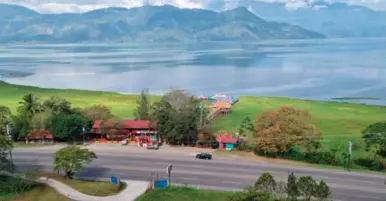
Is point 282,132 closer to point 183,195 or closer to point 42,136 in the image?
point 183,195

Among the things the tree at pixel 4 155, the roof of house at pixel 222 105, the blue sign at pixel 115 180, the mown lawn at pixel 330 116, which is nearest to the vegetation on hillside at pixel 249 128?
the mown lawn at pixel 330 116

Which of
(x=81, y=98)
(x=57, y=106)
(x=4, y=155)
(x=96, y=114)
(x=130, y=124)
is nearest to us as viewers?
(x=4, y=155)

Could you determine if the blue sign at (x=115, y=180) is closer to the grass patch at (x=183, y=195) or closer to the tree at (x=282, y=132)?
the grass patch at (x=183, y=195)

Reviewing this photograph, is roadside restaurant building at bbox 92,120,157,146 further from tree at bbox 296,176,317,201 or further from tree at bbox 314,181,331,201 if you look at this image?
tree at bbox 314,181,331,201

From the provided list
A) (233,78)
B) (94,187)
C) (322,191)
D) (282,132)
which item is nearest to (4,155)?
(94,187)

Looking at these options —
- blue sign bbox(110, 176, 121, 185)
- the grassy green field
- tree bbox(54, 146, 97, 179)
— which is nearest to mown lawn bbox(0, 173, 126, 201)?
blue sign bbox(110, 176, 121, 185)
